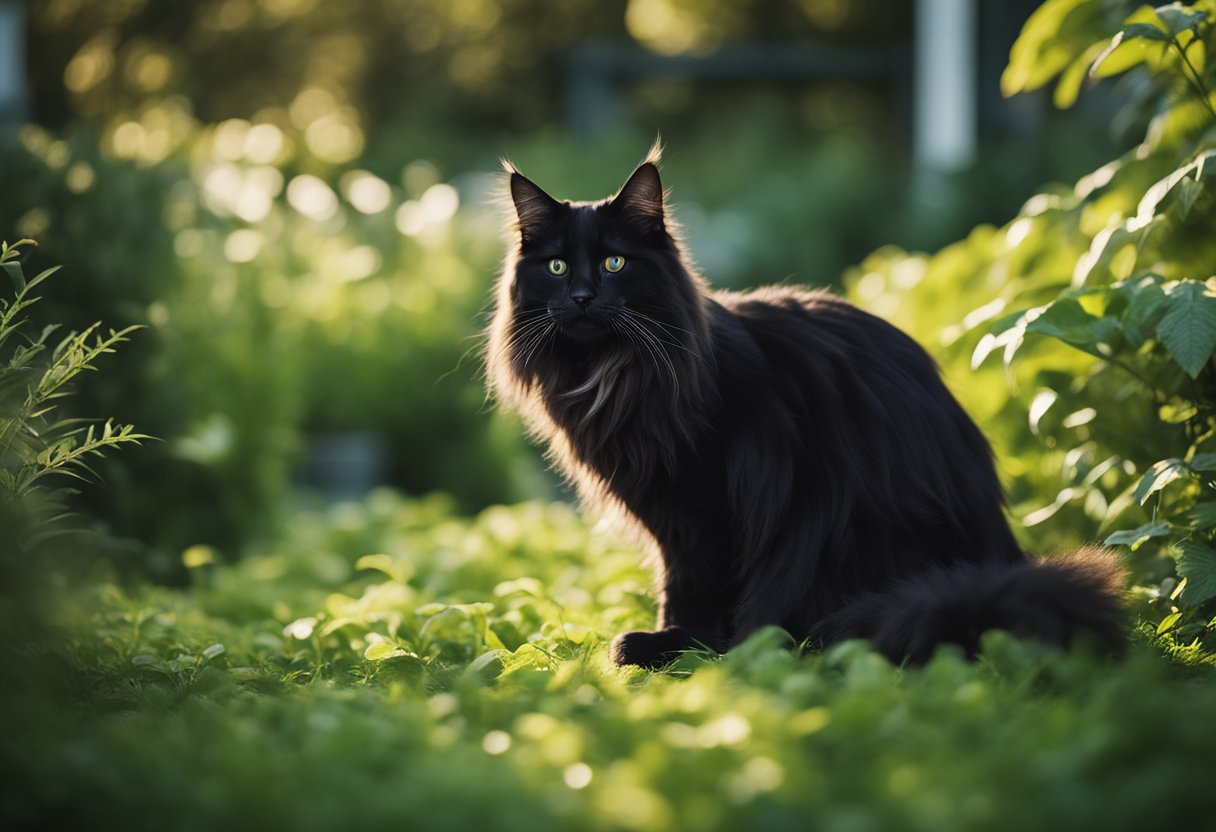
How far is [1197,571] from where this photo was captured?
2.31 meters

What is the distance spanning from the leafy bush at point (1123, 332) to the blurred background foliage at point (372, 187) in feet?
1.47

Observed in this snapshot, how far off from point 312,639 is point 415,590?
87cm

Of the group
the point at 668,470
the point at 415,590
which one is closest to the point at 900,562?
the point at 668,470

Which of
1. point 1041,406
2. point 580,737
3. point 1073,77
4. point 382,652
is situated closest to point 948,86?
point 1073,77

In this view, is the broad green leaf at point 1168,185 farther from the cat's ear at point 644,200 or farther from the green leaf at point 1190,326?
the cat's ear at point 644,200

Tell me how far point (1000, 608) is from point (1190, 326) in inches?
32.0

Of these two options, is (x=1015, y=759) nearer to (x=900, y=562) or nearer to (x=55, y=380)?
(x=900, y=562)

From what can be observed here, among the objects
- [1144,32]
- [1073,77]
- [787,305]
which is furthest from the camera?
[1073,77]

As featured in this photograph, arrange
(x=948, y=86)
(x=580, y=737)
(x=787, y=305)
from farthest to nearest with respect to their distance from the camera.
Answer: (x=948, y=86)
(x=787, y=305)
(x=580, y=737)

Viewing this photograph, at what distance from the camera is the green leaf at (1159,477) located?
7.82ft

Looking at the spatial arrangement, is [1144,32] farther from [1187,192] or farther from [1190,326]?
[1190,326]

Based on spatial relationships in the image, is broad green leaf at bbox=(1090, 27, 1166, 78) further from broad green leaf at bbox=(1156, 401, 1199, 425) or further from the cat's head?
the cat's head

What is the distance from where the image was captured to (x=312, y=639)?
271cm

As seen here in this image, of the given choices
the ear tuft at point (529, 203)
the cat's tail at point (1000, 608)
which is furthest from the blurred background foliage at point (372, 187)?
the cat's tail at point (1000, 608)
